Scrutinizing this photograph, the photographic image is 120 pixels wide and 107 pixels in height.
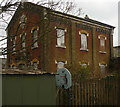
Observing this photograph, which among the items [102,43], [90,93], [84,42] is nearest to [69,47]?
[84,42]

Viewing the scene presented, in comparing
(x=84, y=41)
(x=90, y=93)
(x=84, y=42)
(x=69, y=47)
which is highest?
(x=84, y=41)

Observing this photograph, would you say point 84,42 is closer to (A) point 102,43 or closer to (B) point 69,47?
(B) point 69,47

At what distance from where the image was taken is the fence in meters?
6.27

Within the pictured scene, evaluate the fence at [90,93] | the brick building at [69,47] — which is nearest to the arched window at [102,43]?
the brick building at [69,47]

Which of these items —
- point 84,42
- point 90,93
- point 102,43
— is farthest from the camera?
point 102,43

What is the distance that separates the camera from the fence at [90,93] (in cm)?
627

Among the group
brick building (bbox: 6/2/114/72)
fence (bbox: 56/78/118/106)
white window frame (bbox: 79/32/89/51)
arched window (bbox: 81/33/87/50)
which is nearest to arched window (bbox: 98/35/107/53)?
brick building (bbox: 6/2/114/72)

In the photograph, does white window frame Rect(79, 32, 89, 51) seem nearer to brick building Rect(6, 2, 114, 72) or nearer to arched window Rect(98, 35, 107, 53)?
brick building Rect(6, 2, 114, 72)

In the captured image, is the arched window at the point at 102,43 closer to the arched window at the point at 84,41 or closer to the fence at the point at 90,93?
the arched window at the point at 84,41

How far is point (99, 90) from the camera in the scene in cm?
749

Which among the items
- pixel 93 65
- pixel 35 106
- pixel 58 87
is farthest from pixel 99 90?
pixel 93 65

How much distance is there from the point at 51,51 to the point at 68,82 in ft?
33.9

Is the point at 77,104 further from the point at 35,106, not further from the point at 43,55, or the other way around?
the point at 43,55

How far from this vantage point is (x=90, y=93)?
7.06 metres
